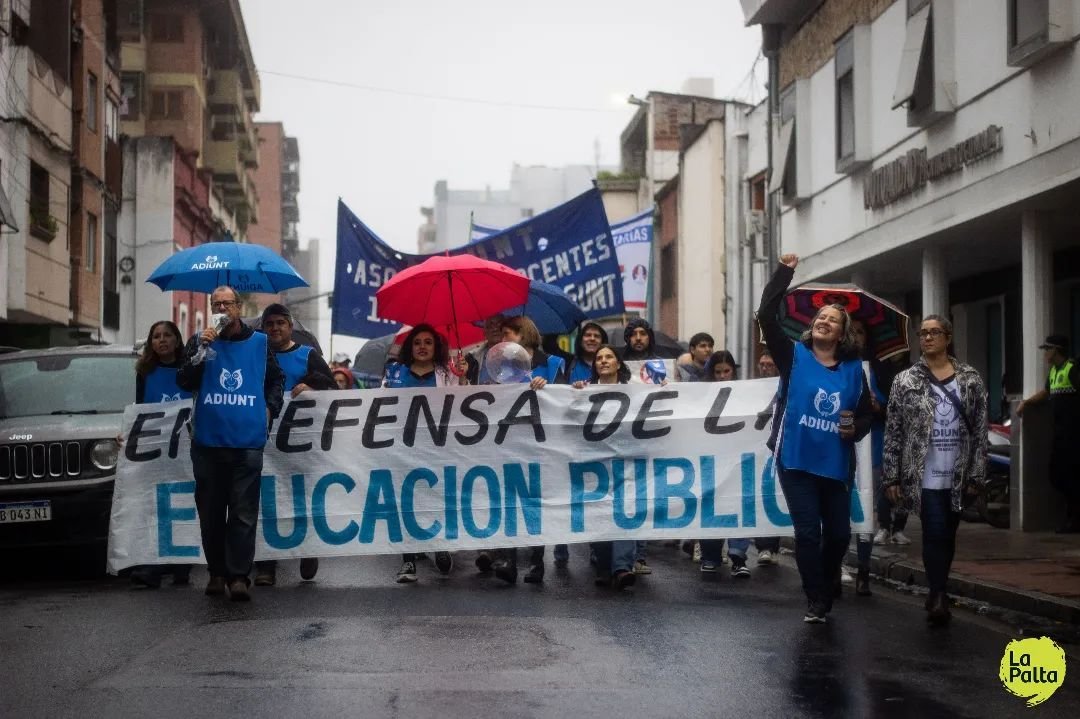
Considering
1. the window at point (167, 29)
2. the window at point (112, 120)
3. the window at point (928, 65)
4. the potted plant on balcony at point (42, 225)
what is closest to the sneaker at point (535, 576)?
the window at point (928, 65)

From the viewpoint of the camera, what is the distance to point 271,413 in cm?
1043

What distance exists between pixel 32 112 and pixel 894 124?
15.3 meters

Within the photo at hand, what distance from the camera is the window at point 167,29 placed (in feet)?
172

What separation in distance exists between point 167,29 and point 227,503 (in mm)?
45272

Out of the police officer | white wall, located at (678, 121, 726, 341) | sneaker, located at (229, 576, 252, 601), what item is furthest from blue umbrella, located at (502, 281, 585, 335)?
white wall, located at (678, 121, 726, 341)

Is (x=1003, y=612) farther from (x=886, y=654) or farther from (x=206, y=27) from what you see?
(x=206, y=27)

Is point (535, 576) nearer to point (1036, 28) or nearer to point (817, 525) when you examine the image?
point (817, 525)

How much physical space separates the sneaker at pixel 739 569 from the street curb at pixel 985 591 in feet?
3.83

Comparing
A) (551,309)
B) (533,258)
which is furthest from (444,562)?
(533,258)

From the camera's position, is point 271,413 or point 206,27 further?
point 206,27

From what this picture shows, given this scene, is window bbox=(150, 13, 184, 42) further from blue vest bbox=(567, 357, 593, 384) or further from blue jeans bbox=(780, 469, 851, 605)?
blue jeans bbox=(780, 469, 851, 605)

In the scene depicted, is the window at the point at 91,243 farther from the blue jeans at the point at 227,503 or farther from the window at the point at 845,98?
the blue jeans at the point at 227,503

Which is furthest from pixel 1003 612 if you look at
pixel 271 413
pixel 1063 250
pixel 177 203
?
pixel 177 203

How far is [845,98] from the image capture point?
22.5 m
